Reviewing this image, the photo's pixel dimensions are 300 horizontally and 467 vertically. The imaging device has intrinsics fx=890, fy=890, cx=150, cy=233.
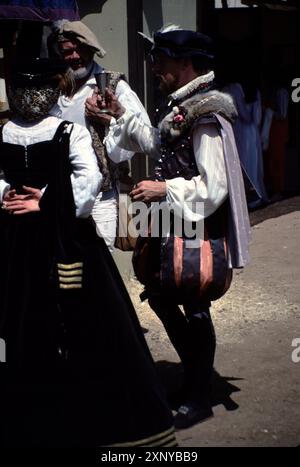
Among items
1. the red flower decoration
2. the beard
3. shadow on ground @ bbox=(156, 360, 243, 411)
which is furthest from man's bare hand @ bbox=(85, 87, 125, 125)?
shadow on ground @ bbox=(156, 360, 243, 411)

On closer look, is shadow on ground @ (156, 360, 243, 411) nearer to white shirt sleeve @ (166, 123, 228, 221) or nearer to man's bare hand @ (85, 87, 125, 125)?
white shirt sleeve @ (166, 123, 228, 221)

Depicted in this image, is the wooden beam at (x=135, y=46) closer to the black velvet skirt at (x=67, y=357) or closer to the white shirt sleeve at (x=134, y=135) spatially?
the white shirt sleeve at (x=134, y=135)

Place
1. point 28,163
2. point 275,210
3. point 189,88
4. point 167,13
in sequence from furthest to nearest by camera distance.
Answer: point 275,210
point 167,13
point 189,88
point 28,163

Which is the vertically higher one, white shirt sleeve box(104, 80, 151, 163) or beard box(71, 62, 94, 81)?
beard box(71, 62, 94, 81)

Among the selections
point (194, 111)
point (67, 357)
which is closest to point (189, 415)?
point (67, 357)

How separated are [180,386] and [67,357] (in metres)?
1.43

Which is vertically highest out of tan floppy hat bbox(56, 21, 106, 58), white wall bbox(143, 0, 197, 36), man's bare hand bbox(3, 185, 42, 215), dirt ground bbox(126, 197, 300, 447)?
tan floppy hat bbox(56, 21, 106, 58)

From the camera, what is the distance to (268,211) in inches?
426

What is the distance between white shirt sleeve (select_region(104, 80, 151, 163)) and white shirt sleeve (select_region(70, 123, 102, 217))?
65 cm

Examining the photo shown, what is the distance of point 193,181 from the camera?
4.25 metres

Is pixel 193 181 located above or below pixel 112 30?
below

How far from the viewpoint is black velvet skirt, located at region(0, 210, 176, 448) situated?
383 cm

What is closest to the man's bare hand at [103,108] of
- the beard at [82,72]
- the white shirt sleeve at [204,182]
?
the beard at [82,72]

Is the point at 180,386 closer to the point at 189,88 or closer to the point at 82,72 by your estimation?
the point at 189,88
